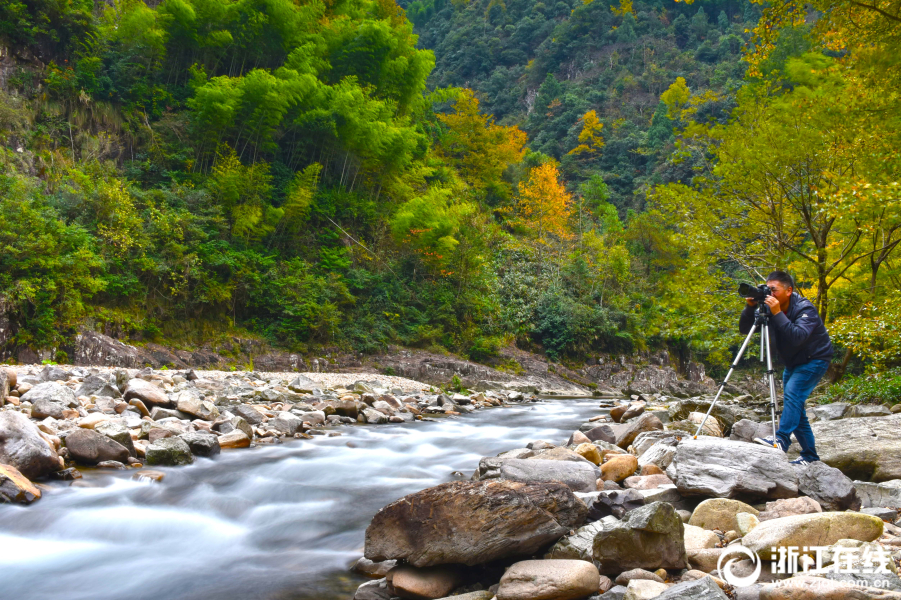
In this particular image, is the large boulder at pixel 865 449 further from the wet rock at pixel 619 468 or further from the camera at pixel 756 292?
the wet rock at pixel 619 468

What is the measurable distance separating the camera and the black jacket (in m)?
0.20

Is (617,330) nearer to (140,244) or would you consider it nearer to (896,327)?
(896,327)

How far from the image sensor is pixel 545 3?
2724 inches

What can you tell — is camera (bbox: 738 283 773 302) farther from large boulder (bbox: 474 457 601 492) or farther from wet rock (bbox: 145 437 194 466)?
wet rock (bbox: 145 437 194 466)

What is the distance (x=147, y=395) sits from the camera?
23.7 feet

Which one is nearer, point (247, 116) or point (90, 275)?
point (90, 275)

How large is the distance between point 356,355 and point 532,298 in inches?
414

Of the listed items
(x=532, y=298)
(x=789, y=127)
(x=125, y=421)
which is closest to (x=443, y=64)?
(x=532, y=298)

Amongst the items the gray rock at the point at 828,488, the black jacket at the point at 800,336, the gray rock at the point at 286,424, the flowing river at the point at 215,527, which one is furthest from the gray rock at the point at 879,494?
the gray rock at the point at 286,424

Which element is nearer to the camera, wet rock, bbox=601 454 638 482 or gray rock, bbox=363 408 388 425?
wet rock, bbox=601 454 638 482

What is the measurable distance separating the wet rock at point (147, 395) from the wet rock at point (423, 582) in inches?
223

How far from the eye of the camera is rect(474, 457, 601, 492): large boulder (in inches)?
158

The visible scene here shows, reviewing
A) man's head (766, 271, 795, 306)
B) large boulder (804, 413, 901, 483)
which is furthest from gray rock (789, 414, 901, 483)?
man's head (766, 271, 795, 306)

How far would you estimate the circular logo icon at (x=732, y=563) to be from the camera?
2.38 meters
